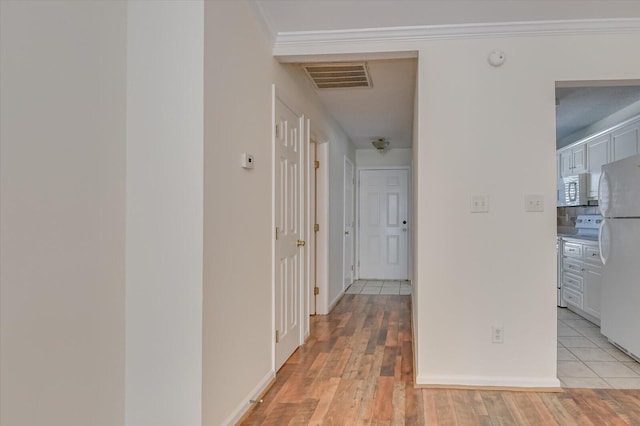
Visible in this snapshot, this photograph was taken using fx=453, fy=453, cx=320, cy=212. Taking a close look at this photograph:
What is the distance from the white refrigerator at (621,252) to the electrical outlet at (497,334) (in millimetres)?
1235

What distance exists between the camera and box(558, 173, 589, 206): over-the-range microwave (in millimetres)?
5605

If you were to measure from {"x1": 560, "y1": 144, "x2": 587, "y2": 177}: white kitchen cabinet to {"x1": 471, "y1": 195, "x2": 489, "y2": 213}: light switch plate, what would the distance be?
3.46m

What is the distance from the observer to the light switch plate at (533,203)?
2910 millimetres

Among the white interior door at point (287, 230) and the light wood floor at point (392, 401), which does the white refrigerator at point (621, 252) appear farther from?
the white interior door at point (287, 230)

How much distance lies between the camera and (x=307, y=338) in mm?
4125

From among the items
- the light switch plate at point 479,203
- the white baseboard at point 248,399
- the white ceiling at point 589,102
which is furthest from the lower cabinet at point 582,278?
the white baseboard at point 248,399

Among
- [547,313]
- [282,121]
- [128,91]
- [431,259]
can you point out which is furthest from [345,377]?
[128,91]

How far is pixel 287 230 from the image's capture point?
11.4 feet

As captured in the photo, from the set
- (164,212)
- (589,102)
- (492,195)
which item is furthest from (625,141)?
(164,212)

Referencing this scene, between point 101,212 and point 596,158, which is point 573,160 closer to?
point 596,158

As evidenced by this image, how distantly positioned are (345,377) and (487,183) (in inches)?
63.7

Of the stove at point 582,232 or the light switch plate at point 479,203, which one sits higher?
the light switch plate at point 479,203

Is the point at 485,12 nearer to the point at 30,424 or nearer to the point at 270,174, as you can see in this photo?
the point at 270,174

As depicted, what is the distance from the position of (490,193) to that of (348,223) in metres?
4.08
